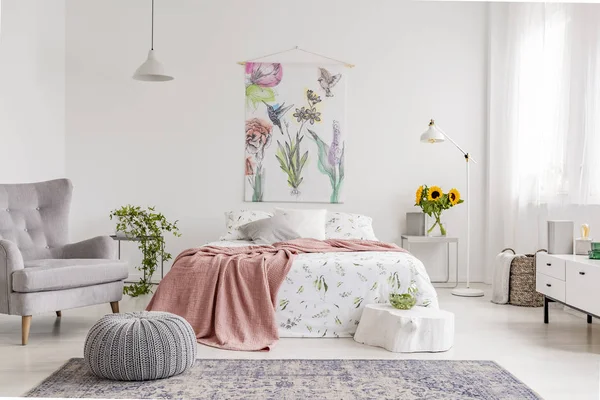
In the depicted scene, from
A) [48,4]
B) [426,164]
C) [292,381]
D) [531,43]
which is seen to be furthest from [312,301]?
[48,4]

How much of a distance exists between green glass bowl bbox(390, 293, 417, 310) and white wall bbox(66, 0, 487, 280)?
2746 millimetres

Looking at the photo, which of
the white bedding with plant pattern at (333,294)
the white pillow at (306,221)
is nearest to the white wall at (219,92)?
the white pillow at (306,221)

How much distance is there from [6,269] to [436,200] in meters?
3.85

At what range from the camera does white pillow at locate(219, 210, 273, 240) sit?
577cm

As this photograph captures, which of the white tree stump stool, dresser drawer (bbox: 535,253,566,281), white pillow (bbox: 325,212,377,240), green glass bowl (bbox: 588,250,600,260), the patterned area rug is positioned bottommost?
the patterned area rug

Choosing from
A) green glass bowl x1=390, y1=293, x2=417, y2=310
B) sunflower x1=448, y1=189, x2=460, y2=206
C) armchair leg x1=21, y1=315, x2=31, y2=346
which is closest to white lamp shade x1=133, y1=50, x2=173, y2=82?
armchair leg x1=21, y1=315, x2=31, y2=346

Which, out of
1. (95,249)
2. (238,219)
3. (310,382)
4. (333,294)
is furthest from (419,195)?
(310,382)

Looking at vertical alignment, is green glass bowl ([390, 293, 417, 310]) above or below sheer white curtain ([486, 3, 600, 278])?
below

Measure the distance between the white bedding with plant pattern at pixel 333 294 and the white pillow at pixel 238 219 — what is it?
1648 millimetres

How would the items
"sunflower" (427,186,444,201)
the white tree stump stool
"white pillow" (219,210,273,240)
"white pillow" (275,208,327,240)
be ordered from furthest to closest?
1. "sunflower" (427,186,444,201)
2. "white pillow" (219,210,273,240)
3. "white pillow" (275,208,327,240)
4. the white tree stump stool

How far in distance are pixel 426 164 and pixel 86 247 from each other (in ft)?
11.4

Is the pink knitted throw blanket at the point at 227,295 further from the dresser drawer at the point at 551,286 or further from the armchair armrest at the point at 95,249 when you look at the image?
the dresser drawer at the point at 551,286

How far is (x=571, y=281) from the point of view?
165 inches

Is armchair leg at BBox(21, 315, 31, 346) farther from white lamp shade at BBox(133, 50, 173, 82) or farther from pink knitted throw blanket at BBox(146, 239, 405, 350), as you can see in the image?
white lamp shade at BBox(133, 50, 173, 82)
